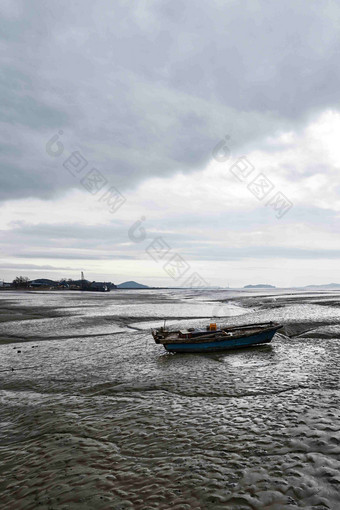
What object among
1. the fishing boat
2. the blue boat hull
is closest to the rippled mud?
the blue boat hull

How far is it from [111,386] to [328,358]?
10266 millimetres

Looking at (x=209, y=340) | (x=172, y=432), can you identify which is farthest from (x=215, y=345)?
(x=172, y=432)

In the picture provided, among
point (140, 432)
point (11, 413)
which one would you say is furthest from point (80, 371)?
point (140, 432)

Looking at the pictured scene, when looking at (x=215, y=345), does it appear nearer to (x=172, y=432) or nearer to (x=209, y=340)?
(x=209, y=340)

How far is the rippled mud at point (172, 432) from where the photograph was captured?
5594mm

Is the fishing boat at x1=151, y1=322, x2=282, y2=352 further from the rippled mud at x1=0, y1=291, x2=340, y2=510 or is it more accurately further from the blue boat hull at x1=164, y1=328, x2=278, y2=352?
the rippled mud at x1=0, y1=291, x2=340, y2=510

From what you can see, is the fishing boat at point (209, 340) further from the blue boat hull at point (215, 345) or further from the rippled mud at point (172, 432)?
the rippled mud at point (172, 432)

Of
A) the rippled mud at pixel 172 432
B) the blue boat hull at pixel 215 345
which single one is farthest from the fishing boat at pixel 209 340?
the rippled mud at pixel 172 432

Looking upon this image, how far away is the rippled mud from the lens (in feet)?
18.4

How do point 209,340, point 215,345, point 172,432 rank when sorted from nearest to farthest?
point 172,432 < point 209,340 < point 215,345

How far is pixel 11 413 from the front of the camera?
383 inches

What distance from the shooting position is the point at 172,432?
311 inches

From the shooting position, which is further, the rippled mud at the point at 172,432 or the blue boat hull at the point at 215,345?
the blue boat hull at the point at 215,345

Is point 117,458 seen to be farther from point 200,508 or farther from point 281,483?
point 281,483
